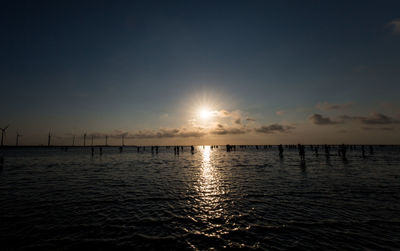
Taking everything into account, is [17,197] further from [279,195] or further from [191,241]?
[279,195]

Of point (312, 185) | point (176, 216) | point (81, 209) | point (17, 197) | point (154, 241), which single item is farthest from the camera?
point (312, 185)

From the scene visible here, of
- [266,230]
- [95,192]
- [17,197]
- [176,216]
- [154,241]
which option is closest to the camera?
[154,241]

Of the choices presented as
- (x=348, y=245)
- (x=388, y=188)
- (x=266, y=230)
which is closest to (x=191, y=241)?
(x=266, y=230)

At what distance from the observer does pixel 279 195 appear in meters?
13.1

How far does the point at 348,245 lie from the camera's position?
22.0 feet

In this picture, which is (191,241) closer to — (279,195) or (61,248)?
(61,248)

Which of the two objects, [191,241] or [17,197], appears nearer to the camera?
[191,241]

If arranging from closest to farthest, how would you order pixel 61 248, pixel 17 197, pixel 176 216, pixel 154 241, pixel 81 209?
pixel 61 248 < pixel 154 241 < pixel 176 216 < pixel 81 209 < pixel 17 197

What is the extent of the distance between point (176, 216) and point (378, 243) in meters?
8.53

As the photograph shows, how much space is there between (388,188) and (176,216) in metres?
17.8

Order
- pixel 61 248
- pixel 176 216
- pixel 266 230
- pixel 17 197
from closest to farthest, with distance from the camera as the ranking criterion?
pixel 61 248, pixel 266 230, pixel 176 216, pixel 17 197

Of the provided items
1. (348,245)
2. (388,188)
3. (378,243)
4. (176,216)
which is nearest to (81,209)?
(176,216)

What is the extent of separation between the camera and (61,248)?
6.43 m

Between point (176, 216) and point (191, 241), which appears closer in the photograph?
point (191, 241)
